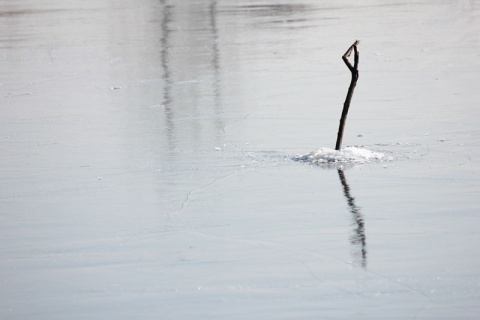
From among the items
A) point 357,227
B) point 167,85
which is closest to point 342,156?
point 357,227

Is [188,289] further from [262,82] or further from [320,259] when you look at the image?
[262,82]

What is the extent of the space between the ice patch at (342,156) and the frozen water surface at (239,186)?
0.14 metres

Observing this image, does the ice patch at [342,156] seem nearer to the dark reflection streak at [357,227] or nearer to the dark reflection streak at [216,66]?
the dark reflection streak at [357,227]

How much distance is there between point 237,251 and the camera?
23.5 feet

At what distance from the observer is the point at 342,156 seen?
9938 millimetres

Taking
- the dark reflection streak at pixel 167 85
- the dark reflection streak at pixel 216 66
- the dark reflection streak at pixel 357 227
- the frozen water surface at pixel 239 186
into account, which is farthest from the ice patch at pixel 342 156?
the dark reflection streak at pixel 216 66

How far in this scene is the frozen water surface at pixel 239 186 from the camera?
6340mm

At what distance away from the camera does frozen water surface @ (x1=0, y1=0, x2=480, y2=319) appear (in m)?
6.34

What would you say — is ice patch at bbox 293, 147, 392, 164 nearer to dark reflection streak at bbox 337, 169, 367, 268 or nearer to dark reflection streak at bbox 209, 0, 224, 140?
dark reflection streak at bbox 337, 169, 367, 268

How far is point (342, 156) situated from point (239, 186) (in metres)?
1.28

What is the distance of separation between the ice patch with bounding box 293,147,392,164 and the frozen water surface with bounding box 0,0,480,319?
0.14 metres

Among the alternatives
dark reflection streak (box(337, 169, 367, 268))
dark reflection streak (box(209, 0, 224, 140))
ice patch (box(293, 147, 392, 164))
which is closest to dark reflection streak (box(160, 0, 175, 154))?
dark reflection streak (box(209, 0, 224, 140))

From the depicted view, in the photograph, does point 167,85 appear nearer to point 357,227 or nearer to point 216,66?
point 216,66

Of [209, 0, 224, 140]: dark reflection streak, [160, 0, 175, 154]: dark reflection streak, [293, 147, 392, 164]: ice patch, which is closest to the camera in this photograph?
[293, 147, 392, 164]: ice patch
